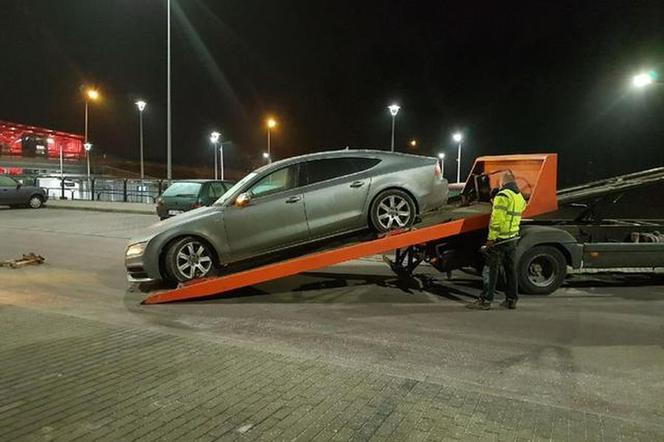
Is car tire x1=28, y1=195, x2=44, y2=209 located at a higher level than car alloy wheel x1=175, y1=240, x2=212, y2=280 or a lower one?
higher

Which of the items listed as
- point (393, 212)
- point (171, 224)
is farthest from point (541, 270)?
point (171, 224)

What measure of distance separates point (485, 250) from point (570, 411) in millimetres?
3367

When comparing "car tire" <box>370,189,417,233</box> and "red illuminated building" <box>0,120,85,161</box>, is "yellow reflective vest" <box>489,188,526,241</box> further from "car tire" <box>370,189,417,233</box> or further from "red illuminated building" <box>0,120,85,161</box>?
"red illuminated building" <box>0,120,85,161</box>

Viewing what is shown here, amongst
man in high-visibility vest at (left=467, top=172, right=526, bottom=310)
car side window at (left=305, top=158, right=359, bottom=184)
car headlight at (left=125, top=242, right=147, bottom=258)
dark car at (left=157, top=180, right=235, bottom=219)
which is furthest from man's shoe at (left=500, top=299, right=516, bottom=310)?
dark car at (left=157, top=180, right=235, bottom=219)

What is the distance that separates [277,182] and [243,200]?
0.59 m

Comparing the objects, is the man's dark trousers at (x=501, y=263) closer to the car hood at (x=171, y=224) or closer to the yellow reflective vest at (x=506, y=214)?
the yellow reflective vest at (x=506, y=214)

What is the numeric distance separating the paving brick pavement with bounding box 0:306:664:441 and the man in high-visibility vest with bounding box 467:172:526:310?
10.1 feet

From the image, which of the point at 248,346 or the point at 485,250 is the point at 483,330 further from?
the point at 248,346

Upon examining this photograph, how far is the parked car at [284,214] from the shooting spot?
25.8 ft

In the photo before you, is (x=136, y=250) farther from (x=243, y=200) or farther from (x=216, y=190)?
(x=216, y=190)

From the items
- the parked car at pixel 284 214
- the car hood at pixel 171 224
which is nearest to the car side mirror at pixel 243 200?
the parked car at pixel 284 214

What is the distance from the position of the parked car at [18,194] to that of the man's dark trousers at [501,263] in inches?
927

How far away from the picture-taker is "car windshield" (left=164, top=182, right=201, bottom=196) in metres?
16.7

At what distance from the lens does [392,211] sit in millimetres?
8242
